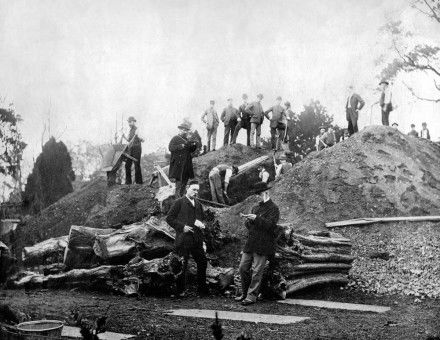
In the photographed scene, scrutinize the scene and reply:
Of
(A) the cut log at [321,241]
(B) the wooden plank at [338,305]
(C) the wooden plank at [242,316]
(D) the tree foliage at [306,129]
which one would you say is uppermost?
(D) the tree foliage at [306,129]

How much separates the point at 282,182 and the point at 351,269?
5357 millimetres

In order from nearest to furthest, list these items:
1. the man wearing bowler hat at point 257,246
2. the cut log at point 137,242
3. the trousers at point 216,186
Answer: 1. the man wearing bowler hat at point 257,246
2. the cut log at point 137,242
3. the trousers at point 216,186

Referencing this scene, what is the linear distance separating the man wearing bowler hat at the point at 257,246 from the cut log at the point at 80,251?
3.39m

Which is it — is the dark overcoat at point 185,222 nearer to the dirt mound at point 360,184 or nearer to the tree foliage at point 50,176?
the dirt mound at point 360,184

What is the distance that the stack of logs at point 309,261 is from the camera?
889 cm

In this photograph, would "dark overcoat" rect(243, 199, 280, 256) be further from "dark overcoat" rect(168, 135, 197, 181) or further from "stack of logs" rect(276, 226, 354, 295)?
"dark overcoat" rect(168, 135, 197, 181)

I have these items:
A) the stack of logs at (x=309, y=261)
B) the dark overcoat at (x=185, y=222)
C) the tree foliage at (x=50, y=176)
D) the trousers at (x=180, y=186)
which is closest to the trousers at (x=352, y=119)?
the trousers at (x=180, y=186)

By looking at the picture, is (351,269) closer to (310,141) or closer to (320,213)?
(320,213)

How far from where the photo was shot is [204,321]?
6.45m

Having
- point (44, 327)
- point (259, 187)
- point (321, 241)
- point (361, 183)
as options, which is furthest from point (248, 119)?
point (44, 327)

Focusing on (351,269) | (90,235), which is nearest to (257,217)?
(351,269)

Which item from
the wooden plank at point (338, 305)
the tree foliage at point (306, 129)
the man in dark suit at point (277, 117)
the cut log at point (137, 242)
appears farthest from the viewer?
the tree foliage at point (306, 129)

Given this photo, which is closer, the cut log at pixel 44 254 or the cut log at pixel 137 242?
the cut log at pixel 137 242

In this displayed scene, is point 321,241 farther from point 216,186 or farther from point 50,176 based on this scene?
point 50,176
